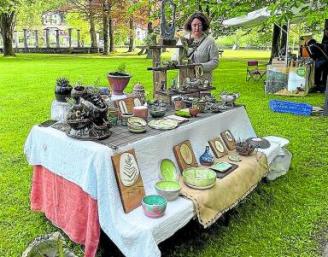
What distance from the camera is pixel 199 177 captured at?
95.0 inches

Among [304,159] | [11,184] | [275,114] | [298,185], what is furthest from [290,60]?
[11,184]

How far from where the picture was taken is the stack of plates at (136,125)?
2.41 m

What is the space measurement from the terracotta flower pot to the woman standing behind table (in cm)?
85

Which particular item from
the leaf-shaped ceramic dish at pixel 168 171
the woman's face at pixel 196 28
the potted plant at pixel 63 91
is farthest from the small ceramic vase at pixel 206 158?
the woman's face at pixel 196 28

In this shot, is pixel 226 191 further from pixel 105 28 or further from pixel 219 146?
pixel 105 28

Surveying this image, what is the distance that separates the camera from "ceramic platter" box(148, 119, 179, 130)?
8.37ft

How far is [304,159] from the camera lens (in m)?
4.10

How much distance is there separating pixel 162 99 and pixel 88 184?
1456 millimetres

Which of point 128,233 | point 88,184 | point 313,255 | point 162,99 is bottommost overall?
point 313,255

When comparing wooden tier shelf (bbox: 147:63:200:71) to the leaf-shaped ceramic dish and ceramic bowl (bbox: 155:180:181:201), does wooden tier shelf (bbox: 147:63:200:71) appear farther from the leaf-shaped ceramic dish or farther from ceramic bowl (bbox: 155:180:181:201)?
ceramic bowl (bbox: 155:180:181:201)

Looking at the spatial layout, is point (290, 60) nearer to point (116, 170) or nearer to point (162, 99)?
point (162, 99)

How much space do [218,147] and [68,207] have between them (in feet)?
4.38

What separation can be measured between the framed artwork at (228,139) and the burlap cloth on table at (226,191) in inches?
8.5

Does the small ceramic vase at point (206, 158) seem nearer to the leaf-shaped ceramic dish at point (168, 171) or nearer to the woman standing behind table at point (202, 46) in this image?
the leaf-shaped ceramic dish at point (168, 171)
